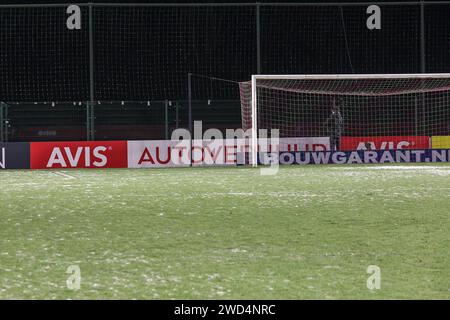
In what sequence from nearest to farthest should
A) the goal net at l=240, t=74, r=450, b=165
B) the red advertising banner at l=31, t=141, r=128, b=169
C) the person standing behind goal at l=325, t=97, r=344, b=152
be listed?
the red advertising banner at l=31, t=141, r=128, b=169
the person standing behind goal at l=325, t=97, r=344, b=152
the goal net at l=240, t=74, r=450, b=165

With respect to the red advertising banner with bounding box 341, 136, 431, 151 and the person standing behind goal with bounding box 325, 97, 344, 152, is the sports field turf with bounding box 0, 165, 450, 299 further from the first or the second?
the red advertising banner with bounding box 341, 136, 431, 151

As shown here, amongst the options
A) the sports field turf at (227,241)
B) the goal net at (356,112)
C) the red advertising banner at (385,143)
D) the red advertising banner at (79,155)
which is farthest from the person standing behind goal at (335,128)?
the sports field turf at (227,241)

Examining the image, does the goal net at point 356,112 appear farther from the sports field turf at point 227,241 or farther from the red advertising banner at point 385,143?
the sports field turf at point 227,241

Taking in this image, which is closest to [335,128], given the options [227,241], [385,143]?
[385,143]

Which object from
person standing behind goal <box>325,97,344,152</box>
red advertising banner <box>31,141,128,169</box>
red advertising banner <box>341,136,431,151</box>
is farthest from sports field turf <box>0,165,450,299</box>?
red advertising banner <box>341,136,431,151</box>

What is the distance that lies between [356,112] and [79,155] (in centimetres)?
904

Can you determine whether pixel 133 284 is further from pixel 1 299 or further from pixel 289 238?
pixel 289 238

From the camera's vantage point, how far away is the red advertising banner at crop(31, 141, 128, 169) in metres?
19.8

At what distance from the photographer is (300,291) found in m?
4.44

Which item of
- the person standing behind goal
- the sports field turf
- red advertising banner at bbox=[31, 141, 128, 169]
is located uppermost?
the person standing behind goal

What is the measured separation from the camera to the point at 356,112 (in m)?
24.1

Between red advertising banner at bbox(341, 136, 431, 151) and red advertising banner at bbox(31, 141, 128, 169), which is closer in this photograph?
red advertising banner at bbox(31, 141, 128, 169)
